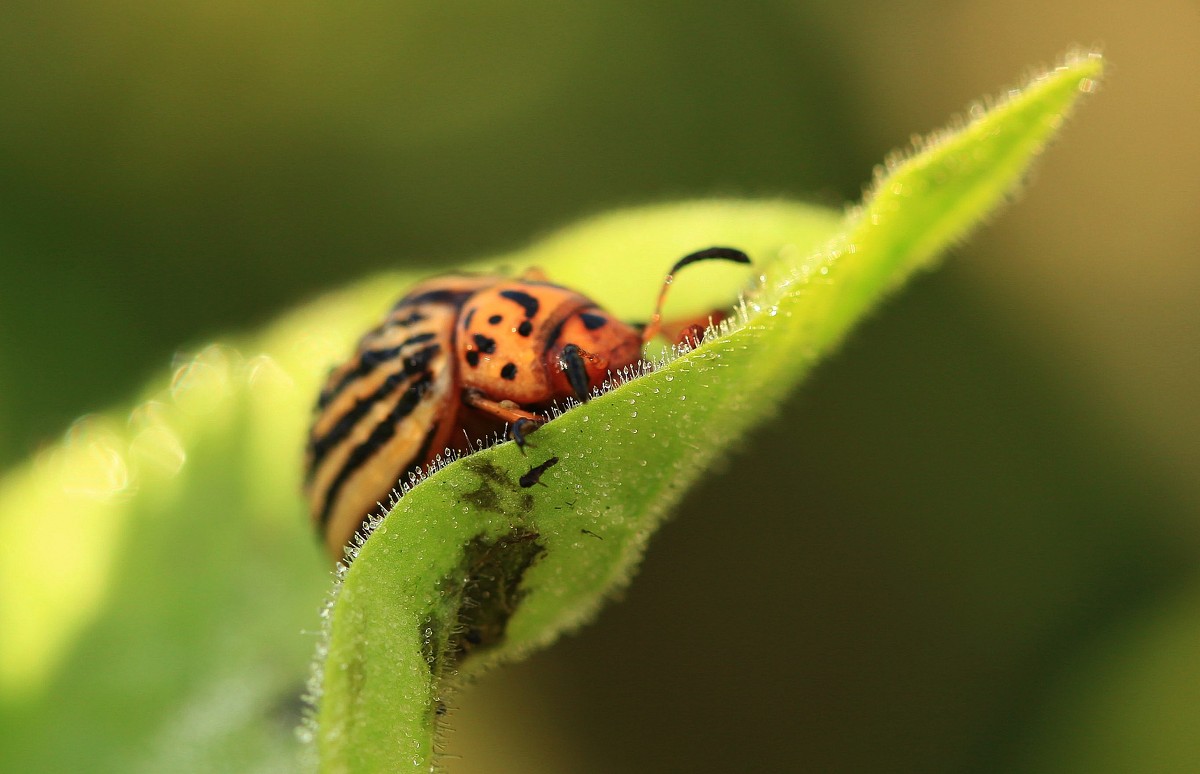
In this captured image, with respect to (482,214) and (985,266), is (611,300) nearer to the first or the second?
(482,214)

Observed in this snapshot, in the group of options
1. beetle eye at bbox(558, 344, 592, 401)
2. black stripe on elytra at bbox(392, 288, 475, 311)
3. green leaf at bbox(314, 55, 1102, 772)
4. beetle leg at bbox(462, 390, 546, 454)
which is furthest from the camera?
black stripe on elytra at bbox(392, 288, 475, 311)

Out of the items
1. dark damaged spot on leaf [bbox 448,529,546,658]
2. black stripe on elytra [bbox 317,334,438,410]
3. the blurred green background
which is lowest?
dark damaged spot on leaf [bbox 448,529,546,658]

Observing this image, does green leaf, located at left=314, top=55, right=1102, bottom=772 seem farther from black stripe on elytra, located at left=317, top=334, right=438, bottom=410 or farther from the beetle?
black stripe on elytra, located at left=317, top=334, right=438, bottom=410

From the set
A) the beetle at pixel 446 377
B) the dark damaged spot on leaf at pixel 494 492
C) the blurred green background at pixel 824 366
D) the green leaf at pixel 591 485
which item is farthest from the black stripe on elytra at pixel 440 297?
the blurred green background at pixel 824 366

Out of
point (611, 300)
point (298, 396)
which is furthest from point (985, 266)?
point (298, 396)

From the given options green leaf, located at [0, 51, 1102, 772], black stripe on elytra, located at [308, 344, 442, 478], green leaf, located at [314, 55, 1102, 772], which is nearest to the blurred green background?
green leaf, located at [0, 51, 1102, 772]

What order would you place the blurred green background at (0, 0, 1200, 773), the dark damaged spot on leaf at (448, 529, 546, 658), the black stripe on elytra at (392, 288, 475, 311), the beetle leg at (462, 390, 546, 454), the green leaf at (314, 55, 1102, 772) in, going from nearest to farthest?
the green leaf at (314, 55, 1102, 772)
the dark damaged spot on leaf at (448, 529, 546, 658)
the beetle leg at (462, 390, 546, 454)
the black stripe on elytra at (392, 288, 475, 311)
the blurred green background at (0, 0, 1200, 773)
